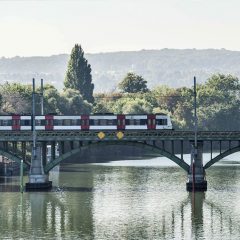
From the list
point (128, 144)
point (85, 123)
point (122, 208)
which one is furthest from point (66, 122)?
point (122, 208)

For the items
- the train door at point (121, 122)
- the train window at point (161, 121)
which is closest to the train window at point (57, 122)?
the train door at point (121, 122)

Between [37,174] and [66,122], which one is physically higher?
[66,122]

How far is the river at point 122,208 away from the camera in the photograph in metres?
98.3

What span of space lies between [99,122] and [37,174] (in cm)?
1486

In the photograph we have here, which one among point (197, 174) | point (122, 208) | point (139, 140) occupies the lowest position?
point (122, 208)

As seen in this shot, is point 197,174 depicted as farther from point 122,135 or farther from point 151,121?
point 151,121

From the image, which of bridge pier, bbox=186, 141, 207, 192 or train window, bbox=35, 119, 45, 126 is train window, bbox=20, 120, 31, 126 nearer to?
train window, bbox=35, 119, 45, 126

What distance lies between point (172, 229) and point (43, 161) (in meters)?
40.5

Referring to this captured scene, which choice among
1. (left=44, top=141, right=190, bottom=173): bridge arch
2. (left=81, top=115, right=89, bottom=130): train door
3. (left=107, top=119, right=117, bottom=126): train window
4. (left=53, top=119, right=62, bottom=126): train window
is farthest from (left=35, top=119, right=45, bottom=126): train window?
(left=44, top=141, right=190, bottom=173): bridge arch

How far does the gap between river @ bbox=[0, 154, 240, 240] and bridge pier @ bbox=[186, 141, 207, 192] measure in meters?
1.49

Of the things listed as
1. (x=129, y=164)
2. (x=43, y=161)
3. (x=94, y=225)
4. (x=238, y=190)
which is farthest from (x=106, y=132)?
(x=129, y=164)

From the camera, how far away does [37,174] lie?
5276 inches

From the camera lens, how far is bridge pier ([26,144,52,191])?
133250 mm

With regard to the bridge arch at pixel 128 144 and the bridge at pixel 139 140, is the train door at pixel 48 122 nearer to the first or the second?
the bridge at pixel 139 140
